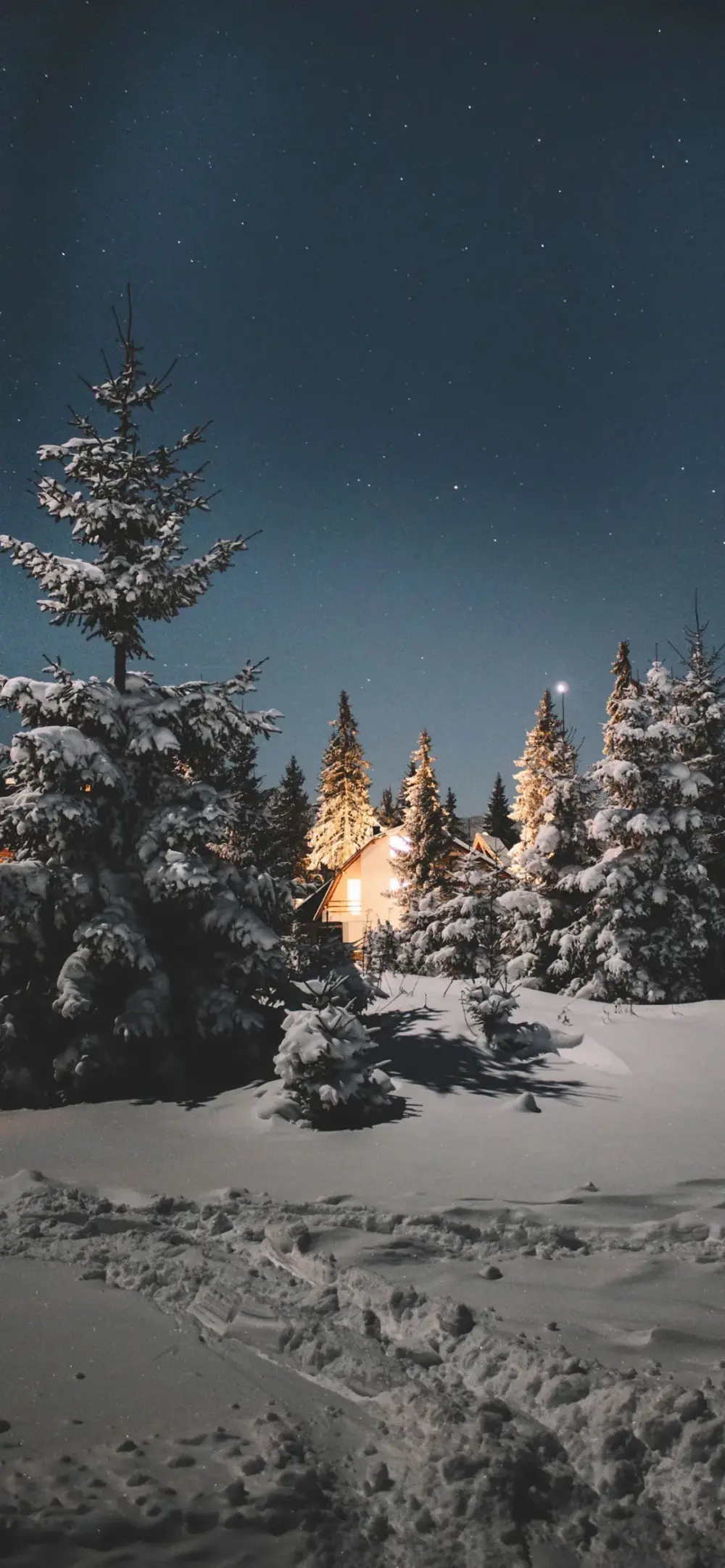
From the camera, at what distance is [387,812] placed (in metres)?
83.2

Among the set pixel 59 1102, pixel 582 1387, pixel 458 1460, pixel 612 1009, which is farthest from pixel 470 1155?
pixel 612 1009

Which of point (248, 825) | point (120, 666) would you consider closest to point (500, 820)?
point (248, 825)

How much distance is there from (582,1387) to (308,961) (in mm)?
8488

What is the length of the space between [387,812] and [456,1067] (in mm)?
74361

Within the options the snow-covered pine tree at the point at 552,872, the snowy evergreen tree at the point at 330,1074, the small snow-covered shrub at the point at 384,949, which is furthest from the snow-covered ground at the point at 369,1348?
the small snow-covered shrub at the point at 384,949

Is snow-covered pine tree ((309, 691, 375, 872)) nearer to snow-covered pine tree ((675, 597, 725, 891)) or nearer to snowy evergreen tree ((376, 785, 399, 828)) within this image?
snowy evergreen tree ((376, 785, 399, 828))

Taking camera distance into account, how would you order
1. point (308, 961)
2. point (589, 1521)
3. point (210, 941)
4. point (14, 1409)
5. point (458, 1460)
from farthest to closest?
point (308, 961), point (210, 941), point (14, 1409), point (458, 1460), point (589, 1521)

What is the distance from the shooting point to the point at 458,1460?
2.70m

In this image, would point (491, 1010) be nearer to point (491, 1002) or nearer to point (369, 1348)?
point (491, 1002)

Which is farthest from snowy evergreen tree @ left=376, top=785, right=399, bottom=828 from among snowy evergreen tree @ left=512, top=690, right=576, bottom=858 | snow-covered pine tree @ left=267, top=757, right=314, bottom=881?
snowy evergreen tree @ left=512, top=690, right=576, bottom=858

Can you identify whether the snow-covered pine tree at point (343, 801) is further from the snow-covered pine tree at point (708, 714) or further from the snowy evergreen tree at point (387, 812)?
the snow-covered pine tree at point (708, 714)

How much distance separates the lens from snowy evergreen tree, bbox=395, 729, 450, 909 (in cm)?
2930

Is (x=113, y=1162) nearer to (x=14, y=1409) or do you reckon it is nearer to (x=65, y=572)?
(x=14, y=1409)

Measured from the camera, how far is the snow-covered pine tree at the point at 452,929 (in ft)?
67.2
